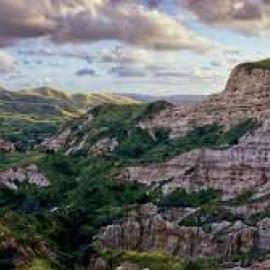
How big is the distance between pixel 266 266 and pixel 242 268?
685 cm

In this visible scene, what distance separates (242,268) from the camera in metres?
200

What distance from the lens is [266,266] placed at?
195500 mm
